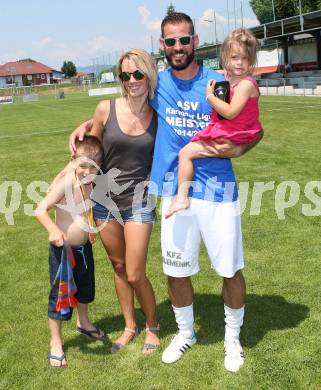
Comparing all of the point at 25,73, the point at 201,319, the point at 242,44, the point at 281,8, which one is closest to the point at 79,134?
the point at 242,44

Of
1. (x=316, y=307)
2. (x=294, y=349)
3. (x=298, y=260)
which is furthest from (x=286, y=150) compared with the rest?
(x=294, y=349)

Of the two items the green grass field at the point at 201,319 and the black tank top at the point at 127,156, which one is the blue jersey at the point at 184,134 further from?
the green grass field at the point at 201,319

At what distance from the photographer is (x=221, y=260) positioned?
3.49 metres

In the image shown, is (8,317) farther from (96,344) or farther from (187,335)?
(187,335)

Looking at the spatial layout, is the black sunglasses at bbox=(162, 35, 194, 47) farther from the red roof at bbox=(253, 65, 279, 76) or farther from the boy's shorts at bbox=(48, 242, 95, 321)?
the red roof at bbox=(253, 65, 279, 76)

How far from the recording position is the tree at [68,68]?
5096 inches

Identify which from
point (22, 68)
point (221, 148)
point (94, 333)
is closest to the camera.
Answer: point (221, 148)

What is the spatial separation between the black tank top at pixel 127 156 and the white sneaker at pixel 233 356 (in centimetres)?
131

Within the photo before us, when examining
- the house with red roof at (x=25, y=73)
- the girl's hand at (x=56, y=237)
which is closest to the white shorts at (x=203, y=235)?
the girl's hand at (x=56, y=237)

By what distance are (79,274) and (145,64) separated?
1.70 m

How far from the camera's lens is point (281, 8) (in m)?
58.8

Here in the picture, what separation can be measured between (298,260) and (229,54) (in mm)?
3120

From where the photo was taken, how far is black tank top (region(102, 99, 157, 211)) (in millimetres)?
3598

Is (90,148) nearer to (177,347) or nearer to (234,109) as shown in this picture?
(234,109)
